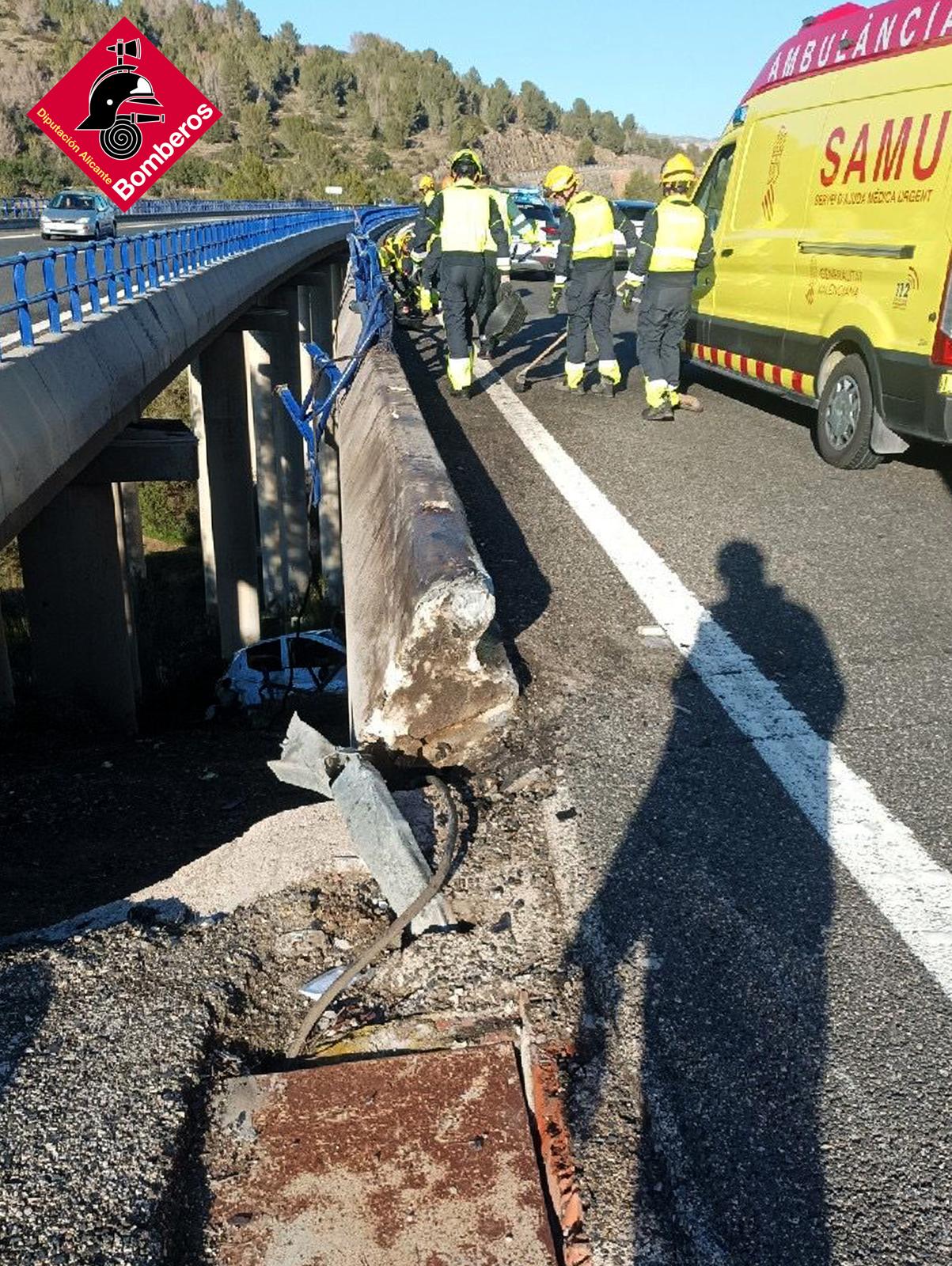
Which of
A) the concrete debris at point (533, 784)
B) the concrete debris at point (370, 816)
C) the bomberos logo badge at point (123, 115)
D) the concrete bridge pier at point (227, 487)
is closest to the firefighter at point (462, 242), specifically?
the concrete debris at point (370, 816)

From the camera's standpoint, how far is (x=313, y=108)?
123625 mm

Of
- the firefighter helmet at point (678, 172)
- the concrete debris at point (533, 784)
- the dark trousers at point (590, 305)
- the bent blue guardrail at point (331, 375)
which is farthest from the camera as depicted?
the dark trousers at point (590, 305)

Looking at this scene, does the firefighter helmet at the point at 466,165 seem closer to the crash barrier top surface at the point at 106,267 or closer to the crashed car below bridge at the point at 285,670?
the crash barrier top surface at the point at 106,267

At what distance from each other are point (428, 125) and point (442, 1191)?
135099mm

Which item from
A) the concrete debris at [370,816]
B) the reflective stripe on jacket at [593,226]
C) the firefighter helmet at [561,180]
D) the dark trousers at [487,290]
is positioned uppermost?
the firefighter helmet at [561,180]

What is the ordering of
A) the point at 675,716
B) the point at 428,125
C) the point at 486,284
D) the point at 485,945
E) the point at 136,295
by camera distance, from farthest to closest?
the point at 428,125
the point at 486,284
the point at 136,295
the point at 675,716
the point at 485,945

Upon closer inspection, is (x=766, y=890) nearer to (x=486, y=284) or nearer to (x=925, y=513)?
(x=925, y=513)

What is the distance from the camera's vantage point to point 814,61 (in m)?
8.55

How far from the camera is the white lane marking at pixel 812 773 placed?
298 cm

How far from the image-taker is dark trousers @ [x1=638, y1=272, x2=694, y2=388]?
9.50 m

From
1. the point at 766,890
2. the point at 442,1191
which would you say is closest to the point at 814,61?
the point at 766,890

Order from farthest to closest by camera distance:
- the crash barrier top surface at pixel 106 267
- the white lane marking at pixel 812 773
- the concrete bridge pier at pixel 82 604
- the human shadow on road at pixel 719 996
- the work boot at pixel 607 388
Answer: the concrete bridge pier at pixel 82 604 < the work boot at pixel 607 388 < the crash barrier top surface at pixel 106 267 < the white lane marking at pixel 812 773 < the human shadow on road at pixel 719 996

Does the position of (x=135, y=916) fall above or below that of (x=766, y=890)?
below

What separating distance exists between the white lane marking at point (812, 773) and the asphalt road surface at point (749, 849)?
0.04 feet
